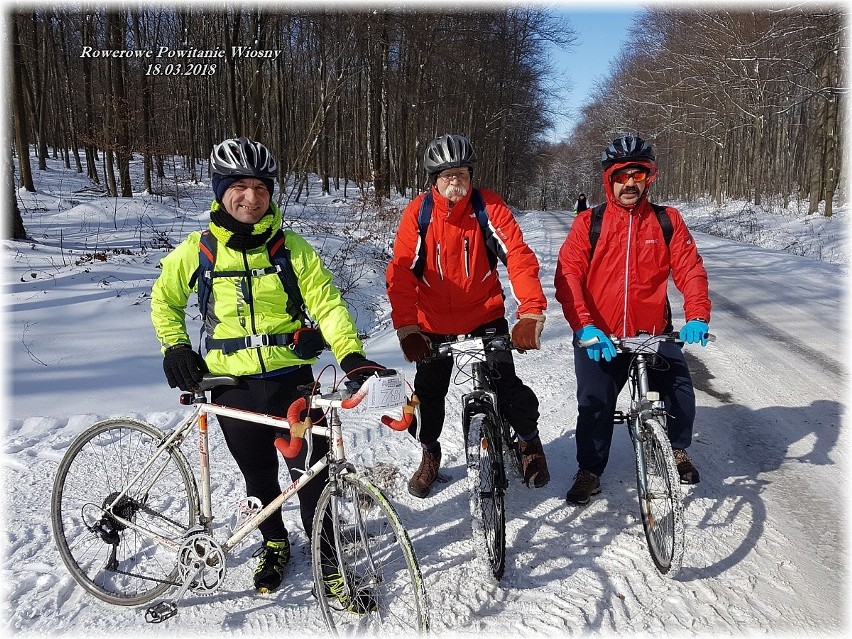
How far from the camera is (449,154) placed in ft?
11.1

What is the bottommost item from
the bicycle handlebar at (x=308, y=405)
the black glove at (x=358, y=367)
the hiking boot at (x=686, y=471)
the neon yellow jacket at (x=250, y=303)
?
the hiking boot at (x=686, y=471)

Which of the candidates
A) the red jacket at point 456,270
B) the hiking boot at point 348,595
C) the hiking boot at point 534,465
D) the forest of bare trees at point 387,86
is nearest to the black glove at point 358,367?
the red jacket at point 456,270

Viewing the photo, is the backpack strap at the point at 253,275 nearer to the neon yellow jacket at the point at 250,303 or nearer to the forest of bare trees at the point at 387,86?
the neon yellow jacket at the point at 250,303

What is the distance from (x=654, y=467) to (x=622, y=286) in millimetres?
1100

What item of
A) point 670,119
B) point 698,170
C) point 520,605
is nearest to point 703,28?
point 670,119

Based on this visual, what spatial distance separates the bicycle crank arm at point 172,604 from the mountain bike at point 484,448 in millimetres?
1329

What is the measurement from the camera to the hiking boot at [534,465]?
394 centimetres

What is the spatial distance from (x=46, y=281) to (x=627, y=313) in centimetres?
761

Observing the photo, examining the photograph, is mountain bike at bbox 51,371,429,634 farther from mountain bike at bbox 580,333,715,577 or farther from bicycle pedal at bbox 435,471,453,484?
mountain bike at bbox 580,333,715,577

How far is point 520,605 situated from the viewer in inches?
110

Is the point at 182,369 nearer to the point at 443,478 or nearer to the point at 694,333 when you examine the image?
the point at 443,478

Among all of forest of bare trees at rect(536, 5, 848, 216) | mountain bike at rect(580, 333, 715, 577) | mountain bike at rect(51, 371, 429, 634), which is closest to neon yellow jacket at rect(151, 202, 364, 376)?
mountain bike at rect(51, 371, 429, 634)

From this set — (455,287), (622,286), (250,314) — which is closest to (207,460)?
(250,314)

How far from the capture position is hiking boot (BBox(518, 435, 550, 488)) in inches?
155
